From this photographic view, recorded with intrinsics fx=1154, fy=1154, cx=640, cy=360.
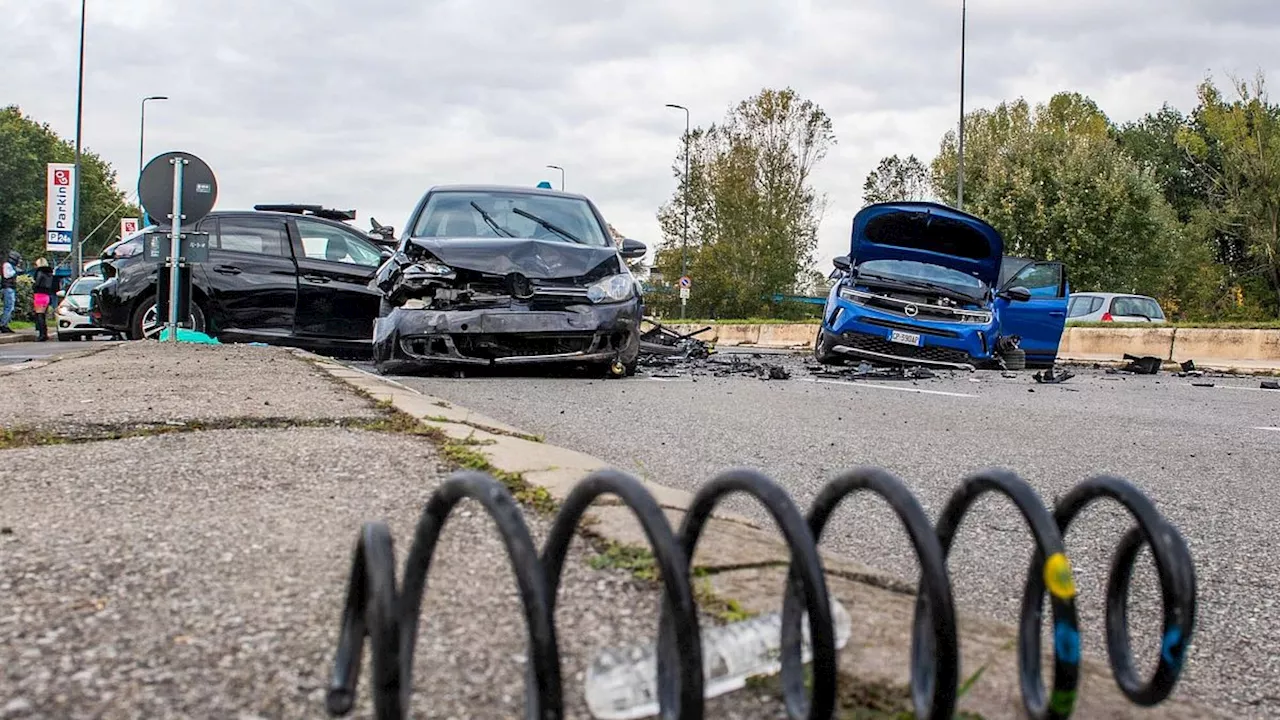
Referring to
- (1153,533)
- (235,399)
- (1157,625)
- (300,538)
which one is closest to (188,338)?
(235,399)

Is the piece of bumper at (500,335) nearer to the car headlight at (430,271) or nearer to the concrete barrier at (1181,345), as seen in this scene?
the car headlight at (430,271)

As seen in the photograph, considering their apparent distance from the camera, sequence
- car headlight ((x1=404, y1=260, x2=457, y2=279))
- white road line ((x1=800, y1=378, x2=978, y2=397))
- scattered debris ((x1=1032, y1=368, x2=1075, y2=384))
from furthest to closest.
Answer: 1. scattered debris ((x1=1032, y1=368, x2=1075, y2=384))
2. white road line ((x1=800, y1=378, x2=978, y2=397))
3. car headlight ((x1=404, y1=260, x2=457, y2=279))

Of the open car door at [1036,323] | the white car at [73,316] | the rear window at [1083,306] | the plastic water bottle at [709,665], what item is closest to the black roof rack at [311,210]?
the open car door at [1036,323]

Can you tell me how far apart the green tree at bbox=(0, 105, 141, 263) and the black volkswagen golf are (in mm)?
57660

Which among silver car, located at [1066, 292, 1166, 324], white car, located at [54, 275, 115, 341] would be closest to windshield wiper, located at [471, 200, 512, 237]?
white car, located at [54, 275, 115, 341]

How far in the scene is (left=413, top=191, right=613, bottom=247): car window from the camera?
980 centimetres

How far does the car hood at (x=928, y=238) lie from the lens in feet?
43.3

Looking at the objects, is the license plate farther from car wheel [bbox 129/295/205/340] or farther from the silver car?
the silver car

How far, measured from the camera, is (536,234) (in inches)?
389

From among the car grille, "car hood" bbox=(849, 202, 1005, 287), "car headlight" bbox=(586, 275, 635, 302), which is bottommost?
the car grille

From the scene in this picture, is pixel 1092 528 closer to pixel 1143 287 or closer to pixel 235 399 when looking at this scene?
pixel 235 399

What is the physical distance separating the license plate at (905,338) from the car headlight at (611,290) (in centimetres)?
414

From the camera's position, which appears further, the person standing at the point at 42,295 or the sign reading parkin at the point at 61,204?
the sign reading parkin at the point at 61,204

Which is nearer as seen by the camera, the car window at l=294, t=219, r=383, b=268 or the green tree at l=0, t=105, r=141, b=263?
the car window at l=294, t=219, r=383, b=268
